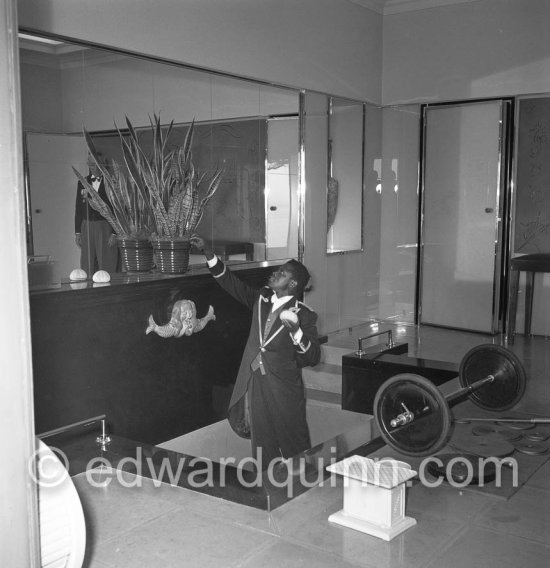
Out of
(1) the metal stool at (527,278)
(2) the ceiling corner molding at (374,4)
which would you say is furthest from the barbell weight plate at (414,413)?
(2) the ceiling corner molding at (374,4)

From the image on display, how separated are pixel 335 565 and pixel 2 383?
154cm

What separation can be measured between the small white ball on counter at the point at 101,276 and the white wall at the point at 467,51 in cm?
428

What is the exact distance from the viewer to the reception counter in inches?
157

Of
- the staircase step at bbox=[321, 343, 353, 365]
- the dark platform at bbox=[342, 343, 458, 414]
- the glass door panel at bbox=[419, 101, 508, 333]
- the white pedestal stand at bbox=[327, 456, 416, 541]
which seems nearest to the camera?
the white pedestal stand at bbox=[327, 456, 416, 541]

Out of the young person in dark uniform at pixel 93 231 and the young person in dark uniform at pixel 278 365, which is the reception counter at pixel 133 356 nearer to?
the young person in dark uniform at pixel 93 231

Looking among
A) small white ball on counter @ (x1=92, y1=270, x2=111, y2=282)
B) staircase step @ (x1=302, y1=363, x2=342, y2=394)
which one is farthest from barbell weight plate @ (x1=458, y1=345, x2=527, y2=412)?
small white ball on counter @ (x1=92, y1=270, x2=111, y2=282)

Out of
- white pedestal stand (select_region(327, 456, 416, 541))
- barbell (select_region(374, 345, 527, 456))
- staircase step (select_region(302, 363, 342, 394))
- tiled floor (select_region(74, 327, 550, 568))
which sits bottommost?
staircase step (select_region(302, 363, 342, 394))

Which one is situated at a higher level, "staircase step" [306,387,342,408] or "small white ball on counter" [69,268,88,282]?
"small white ball on counter" [69,268,88,282]

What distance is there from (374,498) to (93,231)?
90.8 inches

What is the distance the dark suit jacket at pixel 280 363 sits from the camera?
4324 millimetres

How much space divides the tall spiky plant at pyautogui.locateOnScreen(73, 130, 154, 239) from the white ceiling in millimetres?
3622

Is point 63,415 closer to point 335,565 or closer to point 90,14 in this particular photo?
point 335,565

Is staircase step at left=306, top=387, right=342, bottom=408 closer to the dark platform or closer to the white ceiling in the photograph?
the dark platform

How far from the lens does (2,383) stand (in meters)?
1.86
